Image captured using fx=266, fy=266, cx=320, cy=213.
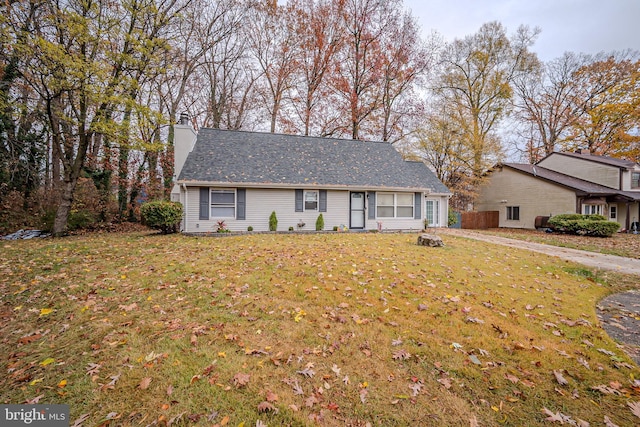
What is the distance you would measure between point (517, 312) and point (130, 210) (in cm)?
2214

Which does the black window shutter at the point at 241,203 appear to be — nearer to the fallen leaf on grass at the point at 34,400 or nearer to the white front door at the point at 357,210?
the white front door at the point at 357,210

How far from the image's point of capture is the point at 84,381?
291 centimetres

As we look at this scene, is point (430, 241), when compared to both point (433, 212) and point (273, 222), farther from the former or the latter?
point (433, 212)

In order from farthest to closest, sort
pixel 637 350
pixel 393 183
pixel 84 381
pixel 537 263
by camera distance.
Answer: pixel 393 183
pixel 537 263
pixel 637 350
pixel 84 381

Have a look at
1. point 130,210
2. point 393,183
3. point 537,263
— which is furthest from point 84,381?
point 130,210

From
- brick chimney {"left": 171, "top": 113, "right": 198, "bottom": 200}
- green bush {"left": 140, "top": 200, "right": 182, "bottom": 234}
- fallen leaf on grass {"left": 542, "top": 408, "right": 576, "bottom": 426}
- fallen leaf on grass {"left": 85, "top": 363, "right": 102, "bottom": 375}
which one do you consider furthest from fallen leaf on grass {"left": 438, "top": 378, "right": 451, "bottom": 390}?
brick chimney {"left": 171, "top": 113, "right": 198, "bottom": 200}

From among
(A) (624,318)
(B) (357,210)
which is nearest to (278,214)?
(B) (357,210)

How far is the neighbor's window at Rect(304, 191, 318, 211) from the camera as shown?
46.9ft

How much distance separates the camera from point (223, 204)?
1316 centimetres

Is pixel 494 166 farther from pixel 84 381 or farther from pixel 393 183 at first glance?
pixel 84 381

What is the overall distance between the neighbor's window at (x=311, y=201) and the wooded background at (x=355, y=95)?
30.2 ft

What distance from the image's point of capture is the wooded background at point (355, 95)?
17281mm

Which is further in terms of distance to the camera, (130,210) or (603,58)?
(603,58)

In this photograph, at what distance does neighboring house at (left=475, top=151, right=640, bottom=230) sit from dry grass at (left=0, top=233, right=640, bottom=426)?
16.8m
